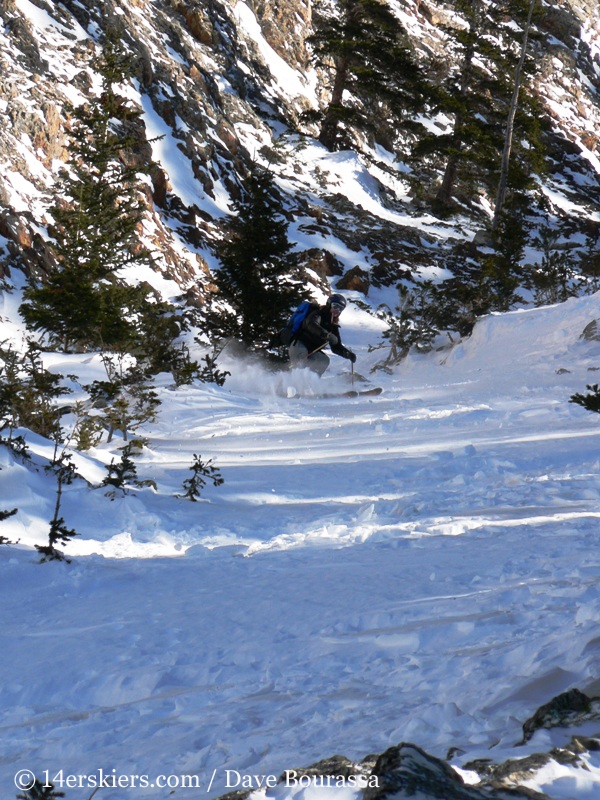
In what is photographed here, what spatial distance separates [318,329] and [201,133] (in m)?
19.1

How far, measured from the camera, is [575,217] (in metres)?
39.6

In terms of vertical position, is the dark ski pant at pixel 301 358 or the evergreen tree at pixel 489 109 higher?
the evergreen tree at pixel 489 109

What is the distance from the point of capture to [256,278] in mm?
16422

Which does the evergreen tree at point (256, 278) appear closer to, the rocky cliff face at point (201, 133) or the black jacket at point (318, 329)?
the black jacket at point (318, 329)

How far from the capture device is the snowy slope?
7.80 ft

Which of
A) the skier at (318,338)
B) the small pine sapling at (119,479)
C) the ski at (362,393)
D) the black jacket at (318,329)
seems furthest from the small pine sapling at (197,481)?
the black jacket at (318,329)

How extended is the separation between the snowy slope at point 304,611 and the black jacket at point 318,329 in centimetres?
582

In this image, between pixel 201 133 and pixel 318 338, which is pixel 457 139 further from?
pixel 318 338

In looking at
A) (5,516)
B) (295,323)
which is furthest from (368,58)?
(5,516)

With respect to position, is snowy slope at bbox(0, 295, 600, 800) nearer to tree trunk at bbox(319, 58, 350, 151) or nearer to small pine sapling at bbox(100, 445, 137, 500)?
small pine sapling at bbox(100, 445, 137, 500)

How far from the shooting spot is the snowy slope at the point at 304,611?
2.38 meters

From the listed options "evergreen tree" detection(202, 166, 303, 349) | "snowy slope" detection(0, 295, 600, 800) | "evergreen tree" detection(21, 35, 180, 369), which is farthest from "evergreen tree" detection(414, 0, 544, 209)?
"snowy slope" detection(0, 295, 600, 800)

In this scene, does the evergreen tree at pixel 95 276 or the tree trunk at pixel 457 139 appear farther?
the tree trunk at pixel 457 139

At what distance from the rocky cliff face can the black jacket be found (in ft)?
32.3
